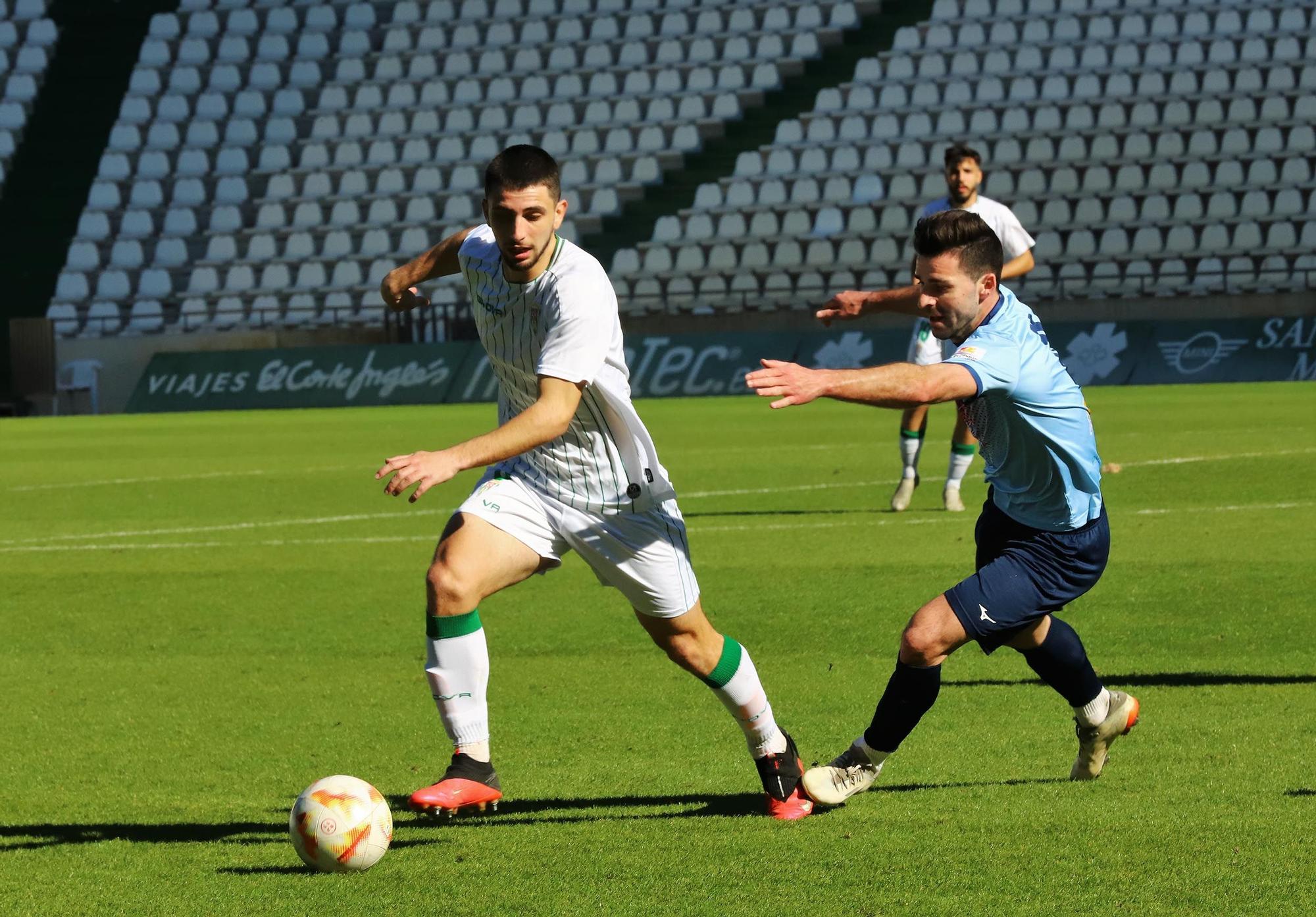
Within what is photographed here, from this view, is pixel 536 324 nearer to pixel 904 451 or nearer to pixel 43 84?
pixel 904 451

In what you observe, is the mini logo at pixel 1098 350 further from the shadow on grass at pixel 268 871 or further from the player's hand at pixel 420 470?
the shadow on grass at pixel 268 871

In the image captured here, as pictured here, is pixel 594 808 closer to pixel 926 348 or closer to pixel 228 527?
pixel 926 348

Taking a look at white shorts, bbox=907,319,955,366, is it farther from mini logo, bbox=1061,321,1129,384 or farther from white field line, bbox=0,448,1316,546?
mini logo, bbox=1061,321,1129,384

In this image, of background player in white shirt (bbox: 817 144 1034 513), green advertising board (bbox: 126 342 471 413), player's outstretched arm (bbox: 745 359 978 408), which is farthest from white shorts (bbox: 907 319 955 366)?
green advertising board (bbox: 126 342 471 413)

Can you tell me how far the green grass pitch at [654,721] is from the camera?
13.2ft

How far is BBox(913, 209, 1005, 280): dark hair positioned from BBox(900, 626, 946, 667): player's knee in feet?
3.14

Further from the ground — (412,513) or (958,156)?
(958,156)

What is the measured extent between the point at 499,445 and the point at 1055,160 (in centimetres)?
2830

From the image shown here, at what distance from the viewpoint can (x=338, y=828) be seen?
4.17 metres

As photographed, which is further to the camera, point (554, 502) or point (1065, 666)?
point (1065, 666)

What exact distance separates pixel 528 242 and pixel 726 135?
98.0ft

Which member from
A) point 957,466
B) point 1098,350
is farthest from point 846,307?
point 1098,350

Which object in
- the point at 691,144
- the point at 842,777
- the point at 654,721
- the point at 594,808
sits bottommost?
the point at 691,144

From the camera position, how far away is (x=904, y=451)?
11859mm
